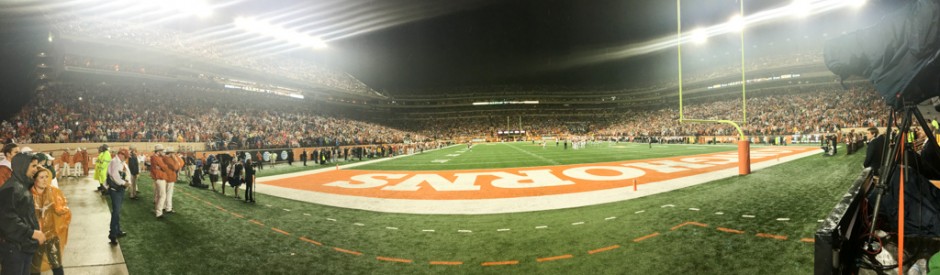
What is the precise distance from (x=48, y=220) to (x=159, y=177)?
3.77 metres

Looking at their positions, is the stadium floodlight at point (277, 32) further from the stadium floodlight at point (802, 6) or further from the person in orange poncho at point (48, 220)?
the stadium floodlight at point (802, 6)

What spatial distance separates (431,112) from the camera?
94062 mm

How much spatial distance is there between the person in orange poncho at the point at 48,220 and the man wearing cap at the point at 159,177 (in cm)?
346

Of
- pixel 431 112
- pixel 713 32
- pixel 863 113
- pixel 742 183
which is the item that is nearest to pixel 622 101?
pixel 713 32

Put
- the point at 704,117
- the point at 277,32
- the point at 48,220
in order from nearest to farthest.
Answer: the point at 48,220, the point at 277,32, the point at 704,117

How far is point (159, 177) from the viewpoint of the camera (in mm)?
7414

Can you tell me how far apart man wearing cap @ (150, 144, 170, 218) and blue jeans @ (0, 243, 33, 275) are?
13.9 ft

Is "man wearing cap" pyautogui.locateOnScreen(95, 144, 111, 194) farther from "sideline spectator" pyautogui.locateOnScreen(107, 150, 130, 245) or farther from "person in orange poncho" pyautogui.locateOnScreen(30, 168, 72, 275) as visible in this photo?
"person in orange poncho" pyautogui.locateOnScreen(30, 168, 72, 275)

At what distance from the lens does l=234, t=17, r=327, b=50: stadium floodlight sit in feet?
134

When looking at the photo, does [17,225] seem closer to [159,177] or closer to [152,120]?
[159,177]

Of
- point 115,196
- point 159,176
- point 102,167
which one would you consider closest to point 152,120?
point 102,167

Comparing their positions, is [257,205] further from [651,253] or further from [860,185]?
[860,185]

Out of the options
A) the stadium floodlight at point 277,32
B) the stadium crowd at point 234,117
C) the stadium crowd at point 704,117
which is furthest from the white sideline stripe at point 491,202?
the stadium floodlight at point 277,32

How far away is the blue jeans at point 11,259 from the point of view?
11.1ft
